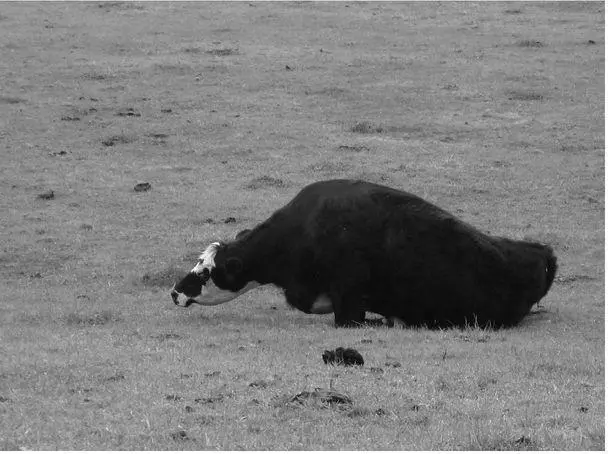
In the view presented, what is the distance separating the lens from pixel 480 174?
29094 mm

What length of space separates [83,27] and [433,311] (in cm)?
3194

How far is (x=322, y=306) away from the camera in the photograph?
1823 centimetres

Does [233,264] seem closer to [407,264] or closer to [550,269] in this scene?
→ [407,264]

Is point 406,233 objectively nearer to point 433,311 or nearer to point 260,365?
point 433,311

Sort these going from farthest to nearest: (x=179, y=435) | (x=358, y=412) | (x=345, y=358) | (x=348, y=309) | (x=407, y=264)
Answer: (x=348, y=309)
(x=407, y=264)
(x=345, y=358)
(x=358, y=412)
(x=179, y=435)

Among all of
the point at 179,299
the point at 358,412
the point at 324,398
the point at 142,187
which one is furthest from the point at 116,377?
the point at 142,187

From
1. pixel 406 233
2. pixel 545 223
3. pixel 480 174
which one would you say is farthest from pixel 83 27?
pixel 406 233

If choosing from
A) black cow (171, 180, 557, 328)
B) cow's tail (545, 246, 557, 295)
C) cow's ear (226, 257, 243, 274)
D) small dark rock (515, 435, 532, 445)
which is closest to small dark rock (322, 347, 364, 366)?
small dark rock (515, 435, 532, 445)

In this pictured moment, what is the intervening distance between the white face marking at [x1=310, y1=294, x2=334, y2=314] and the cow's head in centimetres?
113

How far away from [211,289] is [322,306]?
1.76m

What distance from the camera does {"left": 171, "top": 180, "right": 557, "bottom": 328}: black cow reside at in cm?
1756

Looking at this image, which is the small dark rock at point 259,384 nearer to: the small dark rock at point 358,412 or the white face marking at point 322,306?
the small dark rock at point 358,412

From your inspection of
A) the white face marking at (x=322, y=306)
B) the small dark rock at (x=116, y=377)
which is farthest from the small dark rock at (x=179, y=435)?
the white face marking at (x=322, y=306)

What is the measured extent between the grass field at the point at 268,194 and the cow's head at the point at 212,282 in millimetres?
311
